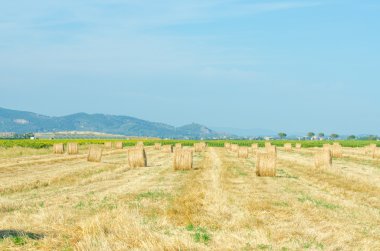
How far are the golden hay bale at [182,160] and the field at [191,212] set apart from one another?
2.38 meters

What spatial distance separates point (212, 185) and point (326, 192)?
428 centimetres

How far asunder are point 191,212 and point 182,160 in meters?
18.9

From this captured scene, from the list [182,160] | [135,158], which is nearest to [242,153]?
[135,158]

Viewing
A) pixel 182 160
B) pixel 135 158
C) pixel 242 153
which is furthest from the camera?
pixel 242 153

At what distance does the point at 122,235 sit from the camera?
10125 millimetres

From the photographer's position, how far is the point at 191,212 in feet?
52.4

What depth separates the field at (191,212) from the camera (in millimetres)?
10268

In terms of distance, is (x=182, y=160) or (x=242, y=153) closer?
(x=182, y=160)

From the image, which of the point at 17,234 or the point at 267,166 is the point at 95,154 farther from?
the point at 17,234

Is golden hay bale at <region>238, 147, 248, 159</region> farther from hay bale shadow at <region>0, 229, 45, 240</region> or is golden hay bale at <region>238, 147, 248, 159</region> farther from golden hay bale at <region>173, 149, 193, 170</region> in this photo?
hay bale shadow at <region>0, 229, 45, 240</region>

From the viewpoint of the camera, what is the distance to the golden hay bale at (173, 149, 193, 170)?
34750 mm

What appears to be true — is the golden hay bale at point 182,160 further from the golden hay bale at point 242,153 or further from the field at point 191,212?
the golden hay bale at point 242,153

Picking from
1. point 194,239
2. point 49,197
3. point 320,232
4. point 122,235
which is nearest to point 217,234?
point 194,239

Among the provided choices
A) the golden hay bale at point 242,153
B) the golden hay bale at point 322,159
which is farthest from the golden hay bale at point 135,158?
the golden hay bale at point 242,153
